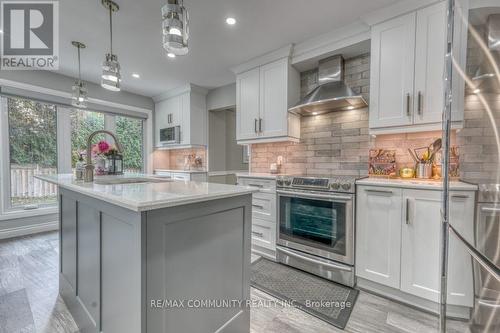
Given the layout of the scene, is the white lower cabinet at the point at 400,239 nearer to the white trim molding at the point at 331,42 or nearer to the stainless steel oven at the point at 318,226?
the stainless steel oven at the point at 318,226

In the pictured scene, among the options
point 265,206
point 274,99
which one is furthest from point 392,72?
point 265,206

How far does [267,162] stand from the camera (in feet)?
11.8

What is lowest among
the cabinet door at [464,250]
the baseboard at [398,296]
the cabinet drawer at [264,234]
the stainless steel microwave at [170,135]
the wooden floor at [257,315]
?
the wooden floor at [257,315]

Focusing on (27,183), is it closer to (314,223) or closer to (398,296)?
(314,223)

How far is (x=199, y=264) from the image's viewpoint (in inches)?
47.6

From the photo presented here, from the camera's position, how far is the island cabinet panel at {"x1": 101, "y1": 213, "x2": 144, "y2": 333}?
990 mm

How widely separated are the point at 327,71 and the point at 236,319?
9.14ft

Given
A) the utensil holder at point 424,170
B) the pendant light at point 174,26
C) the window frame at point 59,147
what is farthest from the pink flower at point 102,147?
the utensil holder at point 424,170

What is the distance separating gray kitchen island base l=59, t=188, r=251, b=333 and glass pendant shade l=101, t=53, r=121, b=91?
1051mm

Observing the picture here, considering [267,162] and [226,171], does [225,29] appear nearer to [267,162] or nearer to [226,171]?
[267,162]

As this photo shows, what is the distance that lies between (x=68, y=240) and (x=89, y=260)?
533 mm

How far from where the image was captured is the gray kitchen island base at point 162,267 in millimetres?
1002

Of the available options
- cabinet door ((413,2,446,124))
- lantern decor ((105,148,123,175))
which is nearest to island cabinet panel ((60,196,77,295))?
lantern decor ((105,148,123,175))

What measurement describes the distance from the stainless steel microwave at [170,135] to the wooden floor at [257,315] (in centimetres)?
291
